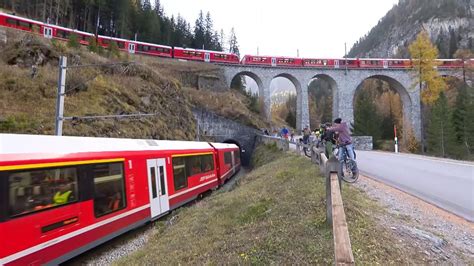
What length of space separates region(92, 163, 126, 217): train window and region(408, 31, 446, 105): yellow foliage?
38.5 m

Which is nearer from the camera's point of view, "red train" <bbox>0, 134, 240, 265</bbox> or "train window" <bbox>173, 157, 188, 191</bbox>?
"red train" <bbox>0, 134, 240, 265</bbox>

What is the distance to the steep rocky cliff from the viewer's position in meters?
111

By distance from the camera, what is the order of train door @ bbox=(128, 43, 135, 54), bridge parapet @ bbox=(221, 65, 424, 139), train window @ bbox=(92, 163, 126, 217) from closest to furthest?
1. train window @ bbox=(92, 163, 126, 217)
2. train door @ bbox=(128, 43, 135, 54)
3. bridge parapet @ bbox=(221, 65, 424, 139)

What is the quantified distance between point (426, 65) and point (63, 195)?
134 feet

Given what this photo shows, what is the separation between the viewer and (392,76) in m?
55.9

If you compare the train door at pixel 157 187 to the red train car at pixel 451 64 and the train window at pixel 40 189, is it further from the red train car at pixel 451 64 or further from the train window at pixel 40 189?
the red train car at pixel 451 64

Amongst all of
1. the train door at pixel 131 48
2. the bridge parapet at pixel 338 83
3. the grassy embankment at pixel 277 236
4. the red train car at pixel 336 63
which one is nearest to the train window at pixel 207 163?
the grassy embankment at pixel 277 236

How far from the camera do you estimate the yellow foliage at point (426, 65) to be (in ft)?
123

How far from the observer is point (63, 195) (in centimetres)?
649

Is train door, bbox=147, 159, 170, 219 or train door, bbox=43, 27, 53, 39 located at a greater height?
train door, bbox=43, 27, 53, 39

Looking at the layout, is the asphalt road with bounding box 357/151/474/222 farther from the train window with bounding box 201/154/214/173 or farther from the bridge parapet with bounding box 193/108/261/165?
the bridge parapet with bounding box 193/108/261/165

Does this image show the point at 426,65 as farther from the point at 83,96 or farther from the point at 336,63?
the point at 83,96

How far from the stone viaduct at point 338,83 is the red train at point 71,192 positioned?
144 ft

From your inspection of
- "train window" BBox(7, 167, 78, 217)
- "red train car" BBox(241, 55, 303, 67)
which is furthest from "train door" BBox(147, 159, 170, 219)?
"red train car" BBox(241, 55, 303, 67)
